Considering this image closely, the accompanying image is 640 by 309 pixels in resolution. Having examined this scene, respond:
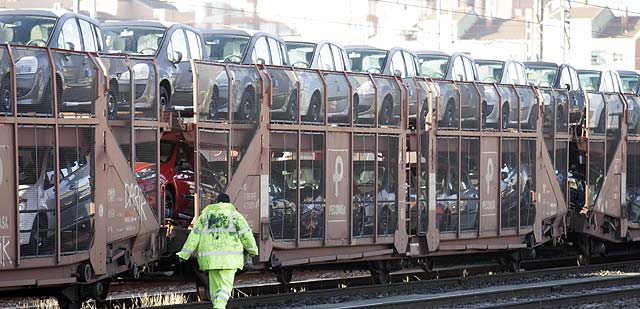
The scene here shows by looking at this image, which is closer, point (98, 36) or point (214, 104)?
point (214, 104)

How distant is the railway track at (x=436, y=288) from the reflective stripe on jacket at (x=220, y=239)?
103 inches

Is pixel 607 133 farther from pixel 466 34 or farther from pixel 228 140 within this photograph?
→ pixel 466 34

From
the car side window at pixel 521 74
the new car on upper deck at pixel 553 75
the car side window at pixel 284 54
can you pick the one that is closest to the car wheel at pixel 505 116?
the car side window at pixel 284 54

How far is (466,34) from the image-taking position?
394 ft

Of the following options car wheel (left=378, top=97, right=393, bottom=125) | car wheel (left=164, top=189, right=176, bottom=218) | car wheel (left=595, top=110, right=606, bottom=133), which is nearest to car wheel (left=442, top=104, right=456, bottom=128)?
car wheel (left=378, top=97, right=393, bottom=125)

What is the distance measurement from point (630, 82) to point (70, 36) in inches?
779

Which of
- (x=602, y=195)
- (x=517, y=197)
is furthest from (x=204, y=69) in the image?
(x=602, y=195)

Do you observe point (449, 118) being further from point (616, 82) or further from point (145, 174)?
point (616, 82)

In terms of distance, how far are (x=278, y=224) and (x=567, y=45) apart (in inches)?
1124

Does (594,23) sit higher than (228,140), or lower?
higher

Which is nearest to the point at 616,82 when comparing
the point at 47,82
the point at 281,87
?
the point at 281,87

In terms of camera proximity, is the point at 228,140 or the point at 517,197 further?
the point at 517,197

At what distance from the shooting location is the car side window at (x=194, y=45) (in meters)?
19.5

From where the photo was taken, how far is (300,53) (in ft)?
76.3
